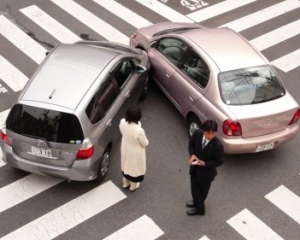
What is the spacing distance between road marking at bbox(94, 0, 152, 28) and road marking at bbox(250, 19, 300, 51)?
2.91 meters

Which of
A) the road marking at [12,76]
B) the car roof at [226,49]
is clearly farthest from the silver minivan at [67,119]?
the road marking at [12,76]

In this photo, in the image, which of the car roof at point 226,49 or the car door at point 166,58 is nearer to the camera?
the car roof at point 226,49

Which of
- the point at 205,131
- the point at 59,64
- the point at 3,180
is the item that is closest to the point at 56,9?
the point at 59,64

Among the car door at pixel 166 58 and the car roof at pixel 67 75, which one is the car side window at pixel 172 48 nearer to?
the car door at pixel 166 58

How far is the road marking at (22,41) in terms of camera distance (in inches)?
419

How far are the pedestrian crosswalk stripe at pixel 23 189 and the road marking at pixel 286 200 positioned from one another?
11.5ft

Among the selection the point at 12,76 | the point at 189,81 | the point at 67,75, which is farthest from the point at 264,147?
the point at 12,76

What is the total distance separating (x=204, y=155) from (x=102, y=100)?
2049 mm

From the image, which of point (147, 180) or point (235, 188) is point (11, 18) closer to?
point (147, 180)

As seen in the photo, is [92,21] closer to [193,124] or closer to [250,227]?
[193,124]

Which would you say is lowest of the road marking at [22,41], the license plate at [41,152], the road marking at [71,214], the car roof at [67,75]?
the road marking at [71,214]

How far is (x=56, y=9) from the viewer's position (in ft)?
40.9

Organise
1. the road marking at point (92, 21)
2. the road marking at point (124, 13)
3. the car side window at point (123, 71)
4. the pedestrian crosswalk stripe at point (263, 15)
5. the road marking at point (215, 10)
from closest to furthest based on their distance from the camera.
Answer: the car side window at point (123, 71), the road marking at point (92, 21), the road marking at point (124, 13), the pedestrian crosswalk stripe at point (263, 15), the road marking at point (215, 10)

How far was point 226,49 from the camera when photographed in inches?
320
